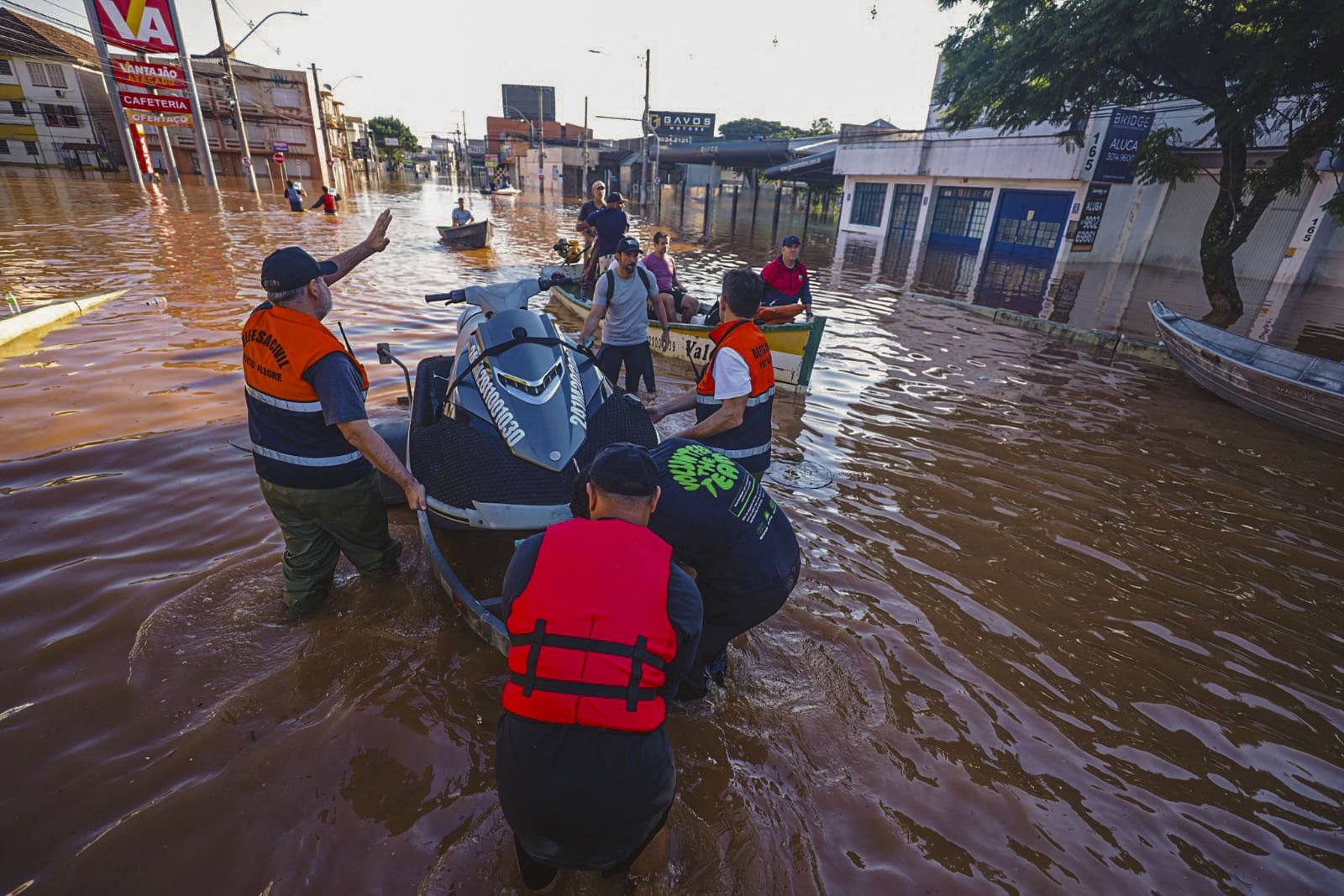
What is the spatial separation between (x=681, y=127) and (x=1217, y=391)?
224ft

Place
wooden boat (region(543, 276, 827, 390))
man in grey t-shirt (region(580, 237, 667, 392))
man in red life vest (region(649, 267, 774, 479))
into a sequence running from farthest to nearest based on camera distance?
1. wooden boat (region(543, 276, 827, 390))
2. man in grey t-shirt (region(580, 237, 667, 392))
3. man in red life vest (region(649, 267, 774, 479))

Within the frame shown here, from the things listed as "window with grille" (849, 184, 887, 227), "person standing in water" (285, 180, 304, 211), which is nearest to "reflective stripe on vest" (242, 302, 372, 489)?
"person standing in water" (285, 180, 304, 211)

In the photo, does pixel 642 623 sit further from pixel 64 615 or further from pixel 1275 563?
pixel 1275 563

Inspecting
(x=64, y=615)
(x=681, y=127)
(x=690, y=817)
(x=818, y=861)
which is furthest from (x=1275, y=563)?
(x=681, y=127)

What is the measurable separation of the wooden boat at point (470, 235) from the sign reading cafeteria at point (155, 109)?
777 inches

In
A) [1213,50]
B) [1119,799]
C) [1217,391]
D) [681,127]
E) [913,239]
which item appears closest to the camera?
[1119,799]

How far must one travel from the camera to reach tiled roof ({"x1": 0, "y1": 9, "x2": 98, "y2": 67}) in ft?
122

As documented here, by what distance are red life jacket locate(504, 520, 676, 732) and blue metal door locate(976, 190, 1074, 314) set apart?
19.7 m

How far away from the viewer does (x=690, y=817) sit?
101 inches

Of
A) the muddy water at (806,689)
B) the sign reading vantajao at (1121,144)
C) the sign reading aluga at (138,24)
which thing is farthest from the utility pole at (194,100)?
the sign reading vantajao at (1121,144)

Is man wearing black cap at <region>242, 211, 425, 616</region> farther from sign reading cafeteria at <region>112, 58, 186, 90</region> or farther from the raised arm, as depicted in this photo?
sign reading cafeteria at <region>112, 58, 186, 90</region>

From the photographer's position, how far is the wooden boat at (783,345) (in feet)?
24.8

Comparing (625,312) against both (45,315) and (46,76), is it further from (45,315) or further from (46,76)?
(46,76)

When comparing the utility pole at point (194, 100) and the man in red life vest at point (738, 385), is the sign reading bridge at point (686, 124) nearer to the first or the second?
the utility pole at point (194, 100)
